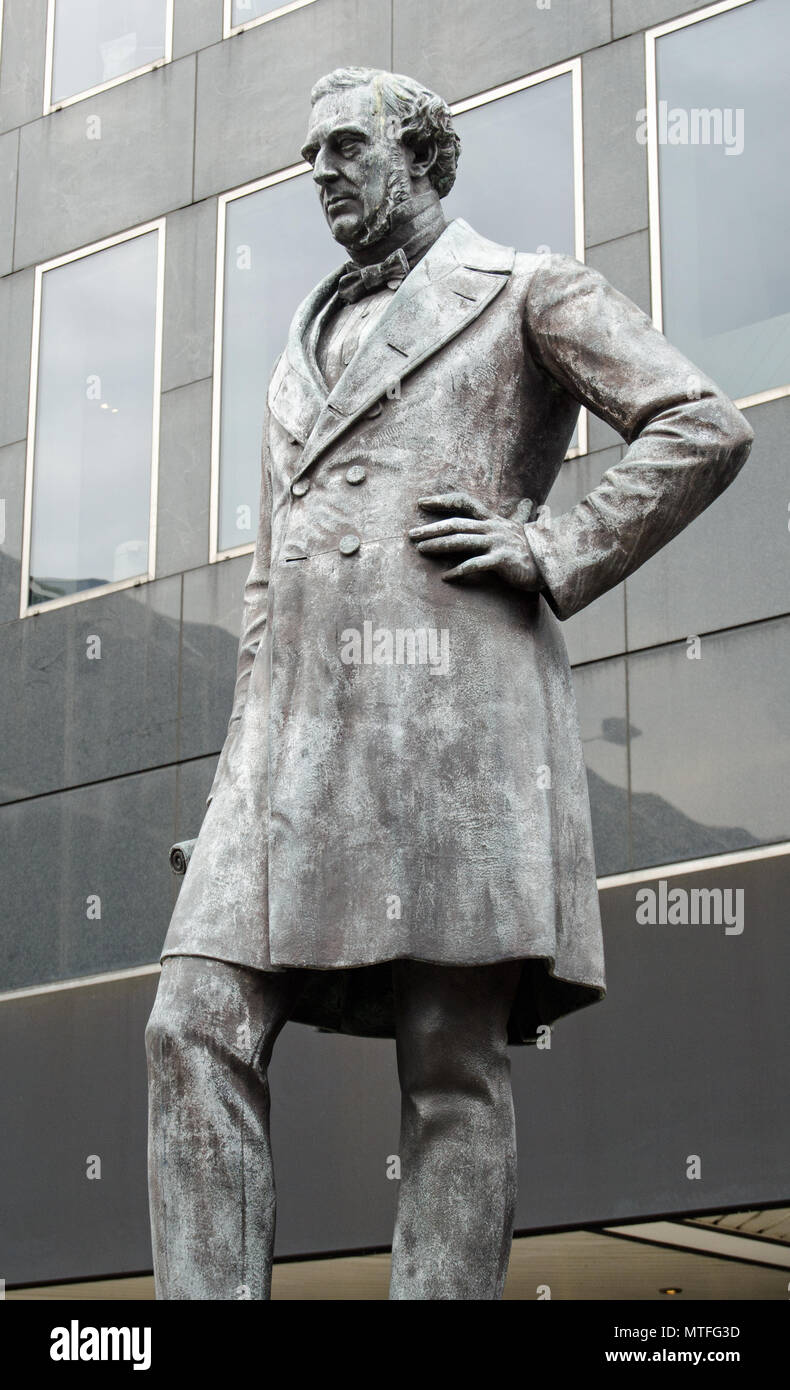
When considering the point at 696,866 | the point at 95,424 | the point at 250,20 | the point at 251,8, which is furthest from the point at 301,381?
the point at 251,8

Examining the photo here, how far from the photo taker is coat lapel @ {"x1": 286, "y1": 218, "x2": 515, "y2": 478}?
214 inches

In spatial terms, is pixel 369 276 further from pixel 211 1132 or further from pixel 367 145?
pixel 211 1132

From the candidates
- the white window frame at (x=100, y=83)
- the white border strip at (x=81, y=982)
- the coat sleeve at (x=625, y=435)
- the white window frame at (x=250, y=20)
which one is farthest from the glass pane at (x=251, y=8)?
the coat sleeve at (x=625, y=435)

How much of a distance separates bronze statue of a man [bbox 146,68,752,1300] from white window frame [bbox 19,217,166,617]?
12147mm

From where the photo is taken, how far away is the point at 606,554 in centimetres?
520

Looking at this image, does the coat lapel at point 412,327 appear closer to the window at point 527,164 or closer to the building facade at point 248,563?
the building facade at point 248,563

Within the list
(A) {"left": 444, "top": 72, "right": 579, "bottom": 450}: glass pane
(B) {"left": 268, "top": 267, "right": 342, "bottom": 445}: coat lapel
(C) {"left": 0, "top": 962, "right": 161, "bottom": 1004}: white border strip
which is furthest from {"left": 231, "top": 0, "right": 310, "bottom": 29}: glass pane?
(B) {"left": 268, "top": 267, "right": 342, "bottom": 445}: coat lapel

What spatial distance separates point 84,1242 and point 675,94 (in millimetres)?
8795

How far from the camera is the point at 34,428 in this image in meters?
18.8

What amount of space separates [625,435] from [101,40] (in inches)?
585

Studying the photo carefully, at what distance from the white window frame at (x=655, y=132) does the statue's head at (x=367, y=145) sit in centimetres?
944

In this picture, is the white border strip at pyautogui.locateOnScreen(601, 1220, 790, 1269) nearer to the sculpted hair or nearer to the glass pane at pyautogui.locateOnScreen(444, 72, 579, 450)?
the glass pane at pyautogui.locateOnScreen(444, 72, 579, 450)

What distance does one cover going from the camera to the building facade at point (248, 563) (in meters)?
14.0
